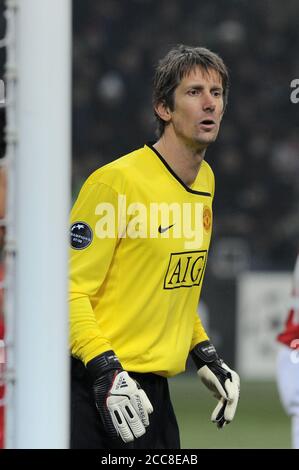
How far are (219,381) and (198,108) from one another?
2.67 ft

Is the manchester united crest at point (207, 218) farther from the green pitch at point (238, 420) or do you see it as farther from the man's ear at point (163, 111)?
the green pitch at point (238, 420)

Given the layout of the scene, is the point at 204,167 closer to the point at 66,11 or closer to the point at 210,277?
the point at 66,11

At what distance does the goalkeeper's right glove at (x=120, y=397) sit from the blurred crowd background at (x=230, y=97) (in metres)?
6.98

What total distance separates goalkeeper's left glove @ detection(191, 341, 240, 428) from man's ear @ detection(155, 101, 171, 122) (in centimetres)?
69

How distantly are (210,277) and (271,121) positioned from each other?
2583 mm

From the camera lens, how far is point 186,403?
8094mm

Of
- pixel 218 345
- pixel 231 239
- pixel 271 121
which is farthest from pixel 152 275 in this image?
pixel 271 121

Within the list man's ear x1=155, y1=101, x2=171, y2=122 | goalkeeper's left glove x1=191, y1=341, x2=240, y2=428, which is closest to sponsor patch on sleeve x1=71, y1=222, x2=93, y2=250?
man's ear x1=155, y1=101, x2=171, y2=122

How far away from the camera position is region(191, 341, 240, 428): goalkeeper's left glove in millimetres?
3311

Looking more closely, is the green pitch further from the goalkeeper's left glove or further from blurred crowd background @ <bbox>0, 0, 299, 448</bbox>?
the goalkeeper's left glove

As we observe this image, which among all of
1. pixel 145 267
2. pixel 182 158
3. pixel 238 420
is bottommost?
pixel 238 420

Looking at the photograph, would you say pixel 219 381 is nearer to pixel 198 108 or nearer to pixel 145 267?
pixel 145 267

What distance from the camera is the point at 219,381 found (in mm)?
3336

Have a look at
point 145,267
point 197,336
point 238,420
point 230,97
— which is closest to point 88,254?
point 145,267
